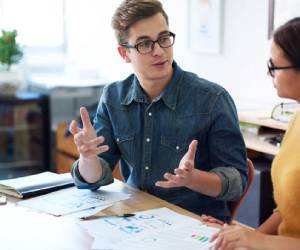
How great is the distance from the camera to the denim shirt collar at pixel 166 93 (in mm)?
1737

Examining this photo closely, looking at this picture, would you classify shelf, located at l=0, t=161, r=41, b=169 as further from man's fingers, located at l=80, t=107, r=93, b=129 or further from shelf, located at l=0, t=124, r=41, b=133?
man's fingers, located at l=80, t=107, r=93, b=129

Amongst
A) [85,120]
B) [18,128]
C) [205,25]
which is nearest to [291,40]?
[85,120]

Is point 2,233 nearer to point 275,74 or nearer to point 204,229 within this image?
point 204,229

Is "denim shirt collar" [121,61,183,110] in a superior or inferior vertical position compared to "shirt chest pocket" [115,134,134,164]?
superior

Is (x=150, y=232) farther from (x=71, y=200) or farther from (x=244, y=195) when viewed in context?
(x=244, y=195)

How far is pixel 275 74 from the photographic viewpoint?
1341 mm

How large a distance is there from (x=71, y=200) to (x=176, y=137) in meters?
0.39

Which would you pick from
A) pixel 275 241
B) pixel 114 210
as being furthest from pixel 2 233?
pixel 275 241

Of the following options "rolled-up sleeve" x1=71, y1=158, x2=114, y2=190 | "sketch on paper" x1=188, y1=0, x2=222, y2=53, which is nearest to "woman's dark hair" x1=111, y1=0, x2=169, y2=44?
"rolled-up sleeve" x1=71, y1=158, x2=114, y2=190

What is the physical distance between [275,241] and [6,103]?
315 cm

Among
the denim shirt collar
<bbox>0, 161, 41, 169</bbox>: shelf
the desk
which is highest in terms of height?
the denim shirt collar

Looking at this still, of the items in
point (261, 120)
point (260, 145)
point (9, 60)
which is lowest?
point (260, 145)

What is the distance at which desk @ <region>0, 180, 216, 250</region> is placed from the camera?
1.29 metres

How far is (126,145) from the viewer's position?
1.80 m
